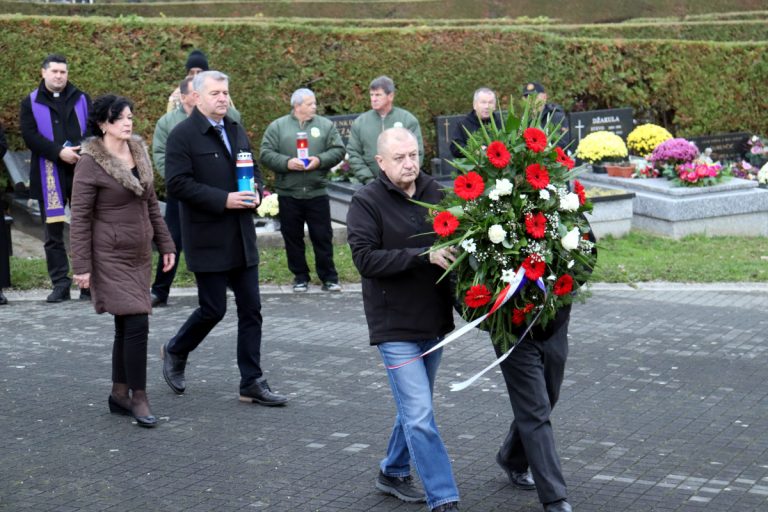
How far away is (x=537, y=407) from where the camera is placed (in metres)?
5.19

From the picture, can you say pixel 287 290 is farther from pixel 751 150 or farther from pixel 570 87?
pixel 751 150

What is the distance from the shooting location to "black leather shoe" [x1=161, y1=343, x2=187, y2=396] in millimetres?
7445

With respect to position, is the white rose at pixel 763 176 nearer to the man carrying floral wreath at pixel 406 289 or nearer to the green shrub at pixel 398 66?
the green shrub at pixel 398 66

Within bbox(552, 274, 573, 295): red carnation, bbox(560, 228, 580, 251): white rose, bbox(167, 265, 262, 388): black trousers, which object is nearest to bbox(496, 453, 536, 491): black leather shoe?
bbox(552, 274, 573, 295): red carnation

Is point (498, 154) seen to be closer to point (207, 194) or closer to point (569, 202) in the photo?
point (569, 202)

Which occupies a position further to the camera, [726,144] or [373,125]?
[726,144]

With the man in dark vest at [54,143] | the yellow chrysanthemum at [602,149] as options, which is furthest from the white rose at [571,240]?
the yellow chrysanthemum at [602,149]

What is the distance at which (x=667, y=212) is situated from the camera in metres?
13.8

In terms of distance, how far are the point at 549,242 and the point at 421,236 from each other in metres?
0.63

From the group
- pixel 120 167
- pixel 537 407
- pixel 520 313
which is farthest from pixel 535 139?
pixel 120 167

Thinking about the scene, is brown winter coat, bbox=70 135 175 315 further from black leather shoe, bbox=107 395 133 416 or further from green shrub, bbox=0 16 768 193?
green shrub, bbox=0 16 768 193

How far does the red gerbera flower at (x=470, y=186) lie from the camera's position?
5039 millimetres

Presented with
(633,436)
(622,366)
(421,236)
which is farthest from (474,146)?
(622,366)

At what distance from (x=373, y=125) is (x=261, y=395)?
448 cm
